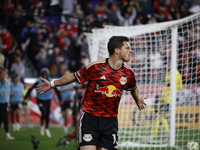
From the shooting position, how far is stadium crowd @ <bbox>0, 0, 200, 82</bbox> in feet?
61.4

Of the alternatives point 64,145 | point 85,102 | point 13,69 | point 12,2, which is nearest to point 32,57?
point 13,69

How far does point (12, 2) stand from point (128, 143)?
11896 millimetres

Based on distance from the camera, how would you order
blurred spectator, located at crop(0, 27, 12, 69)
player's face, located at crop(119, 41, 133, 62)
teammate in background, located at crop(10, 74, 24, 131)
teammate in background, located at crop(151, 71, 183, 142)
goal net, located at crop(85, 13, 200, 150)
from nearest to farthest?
player's face, located at crop(119, 41, 133, 62) → goal net, located at crop(85, 13, 200, 150) → teammate in background, located at crop(151, 71, 183, 142) → teammate in background, located at crop(10, 74, 24, 131) → blurred spectator, located at crop(0, 27, 12, 69)

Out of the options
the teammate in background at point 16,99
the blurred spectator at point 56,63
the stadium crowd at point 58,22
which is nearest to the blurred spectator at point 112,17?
the stadium crowd at point 58,22

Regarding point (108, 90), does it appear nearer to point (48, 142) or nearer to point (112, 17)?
point (48, 142)

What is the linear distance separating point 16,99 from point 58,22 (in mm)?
5545

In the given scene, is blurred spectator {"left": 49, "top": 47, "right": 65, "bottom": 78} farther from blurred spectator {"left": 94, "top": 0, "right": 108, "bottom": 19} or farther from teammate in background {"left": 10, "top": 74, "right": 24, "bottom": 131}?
blurred spectator {"left": 94, "top": 0, "right": 108, "bottom": 19}

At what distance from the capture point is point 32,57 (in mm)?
19109

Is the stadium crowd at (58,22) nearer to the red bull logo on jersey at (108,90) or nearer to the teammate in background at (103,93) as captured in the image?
the teammate in background at (103,93)

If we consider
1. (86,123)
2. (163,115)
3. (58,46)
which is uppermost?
(58,46)

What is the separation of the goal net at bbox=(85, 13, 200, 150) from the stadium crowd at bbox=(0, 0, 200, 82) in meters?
6.07

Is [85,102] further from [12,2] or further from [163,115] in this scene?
[12,2]

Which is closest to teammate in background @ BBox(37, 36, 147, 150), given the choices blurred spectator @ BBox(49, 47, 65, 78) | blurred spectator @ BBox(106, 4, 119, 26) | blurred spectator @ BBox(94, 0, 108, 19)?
blurred spectator @ BBox(49, 47, 65, 78)

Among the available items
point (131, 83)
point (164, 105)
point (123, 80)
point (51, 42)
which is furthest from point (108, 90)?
point (51, 42)
